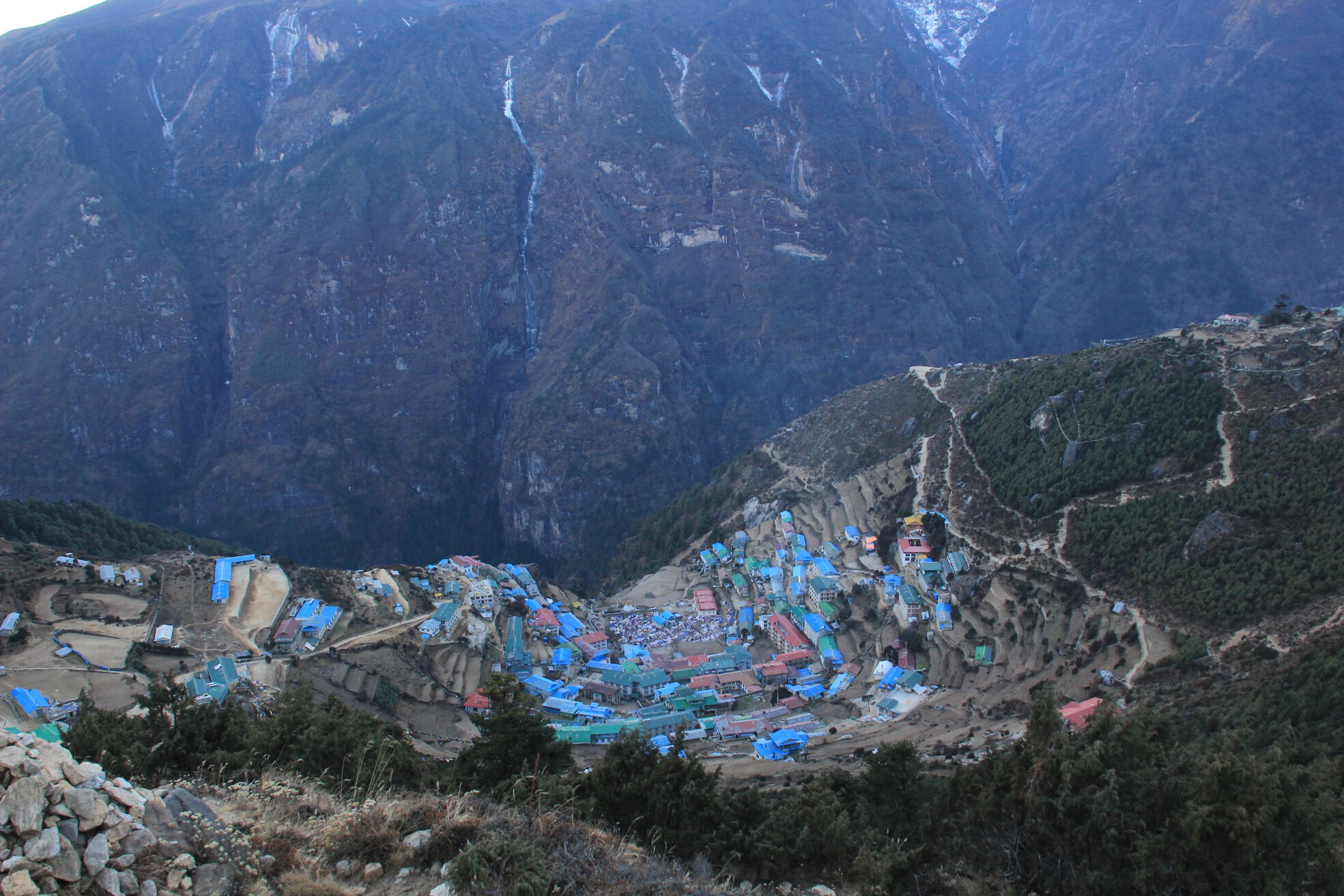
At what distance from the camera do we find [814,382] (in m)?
120

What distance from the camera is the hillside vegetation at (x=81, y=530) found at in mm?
45656

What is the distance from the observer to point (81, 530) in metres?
48.6

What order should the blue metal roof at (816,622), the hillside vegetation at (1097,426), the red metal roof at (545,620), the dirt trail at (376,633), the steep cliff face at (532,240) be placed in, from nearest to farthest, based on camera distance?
the dirt trail at (376,633) → the hillside vegetation at (1097,426) → the blue metal roof at (816,622) → the red metal roof at (545,620) → the steep cliff face at (532,240)

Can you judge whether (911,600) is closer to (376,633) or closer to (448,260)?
(376,633)

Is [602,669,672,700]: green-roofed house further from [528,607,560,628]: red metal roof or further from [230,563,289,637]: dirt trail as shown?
[230,563,289,637]: dirt trail

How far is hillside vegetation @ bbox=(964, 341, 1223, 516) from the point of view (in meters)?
42.9

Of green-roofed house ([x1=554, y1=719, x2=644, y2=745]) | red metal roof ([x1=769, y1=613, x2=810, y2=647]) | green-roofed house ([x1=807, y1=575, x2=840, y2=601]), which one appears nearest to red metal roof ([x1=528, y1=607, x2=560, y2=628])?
red metal roof ([x1=769, y1=613, x2=810, y2=647])

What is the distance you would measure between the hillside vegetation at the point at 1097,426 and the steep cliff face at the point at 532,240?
189 ft

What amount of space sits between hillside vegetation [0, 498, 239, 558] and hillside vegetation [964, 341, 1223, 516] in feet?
164

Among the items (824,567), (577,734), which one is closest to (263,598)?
(577,734)

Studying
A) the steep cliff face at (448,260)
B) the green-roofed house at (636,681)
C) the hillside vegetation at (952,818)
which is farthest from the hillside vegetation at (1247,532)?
the steep cliff face at (448,260)

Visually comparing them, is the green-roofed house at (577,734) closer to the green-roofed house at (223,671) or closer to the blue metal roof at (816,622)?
the green-roofed house at (223,671)

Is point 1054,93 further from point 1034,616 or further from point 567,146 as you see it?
point 1034,616

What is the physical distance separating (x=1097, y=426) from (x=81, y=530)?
5876cm
